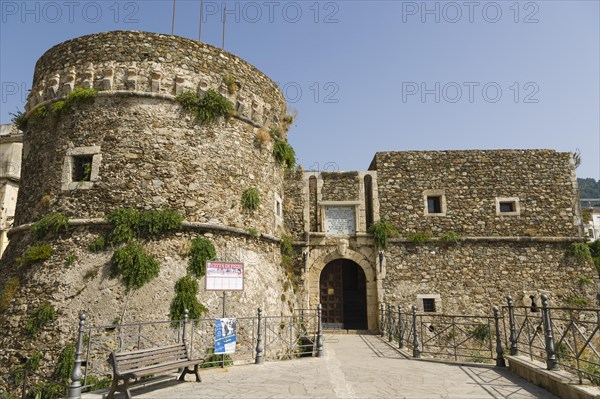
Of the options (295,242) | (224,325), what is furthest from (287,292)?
(224,325)

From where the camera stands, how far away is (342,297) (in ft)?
50.0

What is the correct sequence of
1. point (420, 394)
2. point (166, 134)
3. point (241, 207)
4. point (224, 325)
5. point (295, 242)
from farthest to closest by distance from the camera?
point (295, 242), point (241, 207), point (166, 134), point (224, 325), point (420, 394)

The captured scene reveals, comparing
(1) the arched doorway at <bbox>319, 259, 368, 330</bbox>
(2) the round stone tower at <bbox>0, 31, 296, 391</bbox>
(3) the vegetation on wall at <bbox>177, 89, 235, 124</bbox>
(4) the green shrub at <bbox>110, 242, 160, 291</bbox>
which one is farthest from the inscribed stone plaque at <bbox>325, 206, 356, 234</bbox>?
(4) the green shrub at <bbox>110, 242, 160, 291</bbox>

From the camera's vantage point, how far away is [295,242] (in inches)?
586

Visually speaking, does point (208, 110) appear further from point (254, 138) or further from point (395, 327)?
point (395, 327)

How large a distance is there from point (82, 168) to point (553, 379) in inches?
433

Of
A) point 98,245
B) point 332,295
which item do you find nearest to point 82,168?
point 98,245

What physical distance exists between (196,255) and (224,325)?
226 cm

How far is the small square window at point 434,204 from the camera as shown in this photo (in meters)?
15.6

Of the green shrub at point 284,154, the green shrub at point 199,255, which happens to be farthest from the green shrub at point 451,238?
the green shrub at point 199,255

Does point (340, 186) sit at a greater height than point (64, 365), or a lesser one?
greater

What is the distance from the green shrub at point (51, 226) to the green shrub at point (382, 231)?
1000 cm

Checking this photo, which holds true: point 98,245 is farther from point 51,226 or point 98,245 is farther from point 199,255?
point 199,255

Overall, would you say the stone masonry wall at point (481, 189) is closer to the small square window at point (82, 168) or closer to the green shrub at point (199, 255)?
the green shrub at point (199, 255)
